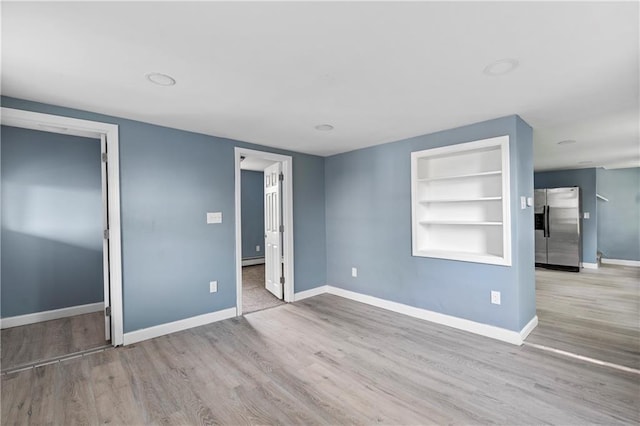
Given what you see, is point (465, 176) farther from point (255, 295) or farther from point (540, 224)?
point (540, 224)

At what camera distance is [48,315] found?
144 inches

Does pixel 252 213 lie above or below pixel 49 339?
above

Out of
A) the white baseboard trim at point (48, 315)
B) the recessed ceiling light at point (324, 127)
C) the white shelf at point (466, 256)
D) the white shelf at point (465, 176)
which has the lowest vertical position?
the white baseboard trim at point (48, 315)

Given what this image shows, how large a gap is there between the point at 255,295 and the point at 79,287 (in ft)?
7.79

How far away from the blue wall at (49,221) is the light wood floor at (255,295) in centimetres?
204

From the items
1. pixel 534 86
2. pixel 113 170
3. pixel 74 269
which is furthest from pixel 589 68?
pixel 74 269

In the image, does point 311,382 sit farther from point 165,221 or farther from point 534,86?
point 534,86

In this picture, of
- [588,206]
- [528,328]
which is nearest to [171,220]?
[528,328]

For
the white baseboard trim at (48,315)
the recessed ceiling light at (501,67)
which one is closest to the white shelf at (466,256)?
the recessed ceiling light at (501,67)

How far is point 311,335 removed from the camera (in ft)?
10.4

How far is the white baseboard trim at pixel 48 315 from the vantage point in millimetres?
3416

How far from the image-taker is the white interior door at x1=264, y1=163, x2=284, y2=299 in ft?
14.6

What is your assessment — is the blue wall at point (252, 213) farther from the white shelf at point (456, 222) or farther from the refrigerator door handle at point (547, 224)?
the refrigerator door handle at point (547, 224)

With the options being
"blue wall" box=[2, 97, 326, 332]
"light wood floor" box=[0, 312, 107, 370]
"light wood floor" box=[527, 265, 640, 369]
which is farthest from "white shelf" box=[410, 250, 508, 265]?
"light wood floor" box=[0, 312, 107, 370]
